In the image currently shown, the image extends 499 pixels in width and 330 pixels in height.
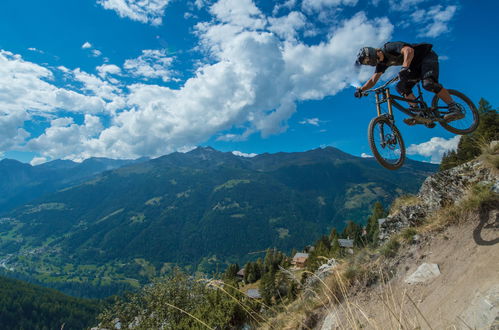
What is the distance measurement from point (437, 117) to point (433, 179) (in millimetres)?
2407

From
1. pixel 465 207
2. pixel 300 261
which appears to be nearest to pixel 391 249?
pixel 465 207

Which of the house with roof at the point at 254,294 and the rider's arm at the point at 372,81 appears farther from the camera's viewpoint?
the rider's arm at the point at 372,81

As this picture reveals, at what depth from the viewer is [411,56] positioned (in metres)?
7.73

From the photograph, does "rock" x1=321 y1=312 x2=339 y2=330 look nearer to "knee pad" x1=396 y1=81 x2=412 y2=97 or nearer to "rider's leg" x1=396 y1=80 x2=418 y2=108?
"rider's leg" x1=396 y1=80 x2=418 y2=108

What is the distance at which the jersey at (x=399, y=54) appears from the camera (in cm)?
805

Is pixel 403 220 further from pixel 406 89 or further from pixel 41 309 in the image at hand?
pixel 41 309

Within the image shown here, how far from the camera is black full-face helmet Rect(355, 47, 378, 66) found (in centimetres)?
794

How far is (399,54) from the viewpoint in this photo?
8.07 meters

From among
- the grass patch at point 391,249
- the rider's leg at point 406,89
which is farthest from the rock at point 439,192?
the rider's leg at point 406,89

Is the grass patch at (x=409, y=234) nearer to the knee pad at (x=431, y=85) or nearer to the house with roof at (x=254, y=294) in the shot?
the knee pad at (x=431, y=85)

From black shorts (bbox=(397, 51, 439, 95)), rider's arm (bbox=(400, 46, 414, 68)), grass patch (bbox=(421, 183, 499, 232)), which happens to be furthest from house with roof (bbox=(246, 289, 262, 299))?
black shorts (bbox=(397, 51, 439, 95))

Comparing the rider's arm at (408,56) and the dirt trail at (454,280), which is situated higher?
the rider's arm at (408,56)

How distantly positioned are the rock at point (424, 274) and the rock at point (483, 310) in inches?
67.1

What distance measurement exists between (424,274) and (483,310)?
2.43 metres
